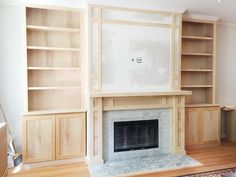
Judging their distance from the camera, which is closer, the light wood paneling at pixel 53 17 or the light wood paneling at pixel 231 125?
the light wood paneling at pixel 53 17

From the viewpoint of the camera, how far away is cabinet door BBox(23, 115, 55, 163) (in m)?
3.26

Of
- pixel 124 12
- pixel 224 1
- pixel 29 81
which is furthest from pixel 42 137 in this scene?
pixel 224 1

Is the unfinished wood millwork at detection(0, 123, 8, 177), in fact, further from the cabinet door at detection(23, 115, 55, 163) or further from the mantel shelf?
the mantel shelf

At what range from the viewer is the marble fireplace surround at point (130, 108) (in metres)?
3.31

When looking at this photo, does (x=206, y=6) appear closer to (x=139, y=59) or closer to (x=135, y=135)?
(x=139, y=59)

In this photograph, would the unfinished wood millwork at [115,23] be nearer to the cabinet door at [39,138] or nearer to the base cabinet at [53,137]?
the base cabinet at [53,137]

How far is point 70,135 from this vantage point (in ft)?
11.3

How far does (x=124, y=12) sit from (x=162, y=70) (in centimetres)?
118

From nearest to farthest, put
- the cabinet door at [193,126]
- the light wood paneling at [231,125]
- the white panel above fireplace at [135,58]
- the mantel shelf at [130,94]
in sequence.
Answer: the mantel shelf at [130,94]
the white panel above fireplace at [135,58]
the cabinet door at [193,126]
the light wood paneling at [231,125]

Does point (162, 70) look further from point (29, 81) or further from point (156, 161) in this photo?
point (29, 81)

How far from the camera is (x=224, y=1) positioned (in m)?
3.39

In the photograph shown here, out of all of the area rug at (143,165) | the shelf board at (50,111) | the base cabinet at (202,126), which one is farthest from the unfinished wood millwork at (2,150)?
the base cabinet at (202,126)

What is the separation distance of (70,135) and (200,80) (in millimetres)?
2905

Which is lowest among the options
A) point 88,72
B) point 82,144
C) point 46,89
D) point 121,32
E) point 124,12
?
point 82,144
